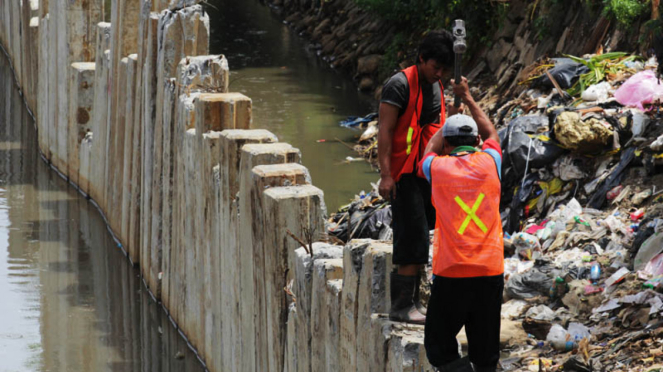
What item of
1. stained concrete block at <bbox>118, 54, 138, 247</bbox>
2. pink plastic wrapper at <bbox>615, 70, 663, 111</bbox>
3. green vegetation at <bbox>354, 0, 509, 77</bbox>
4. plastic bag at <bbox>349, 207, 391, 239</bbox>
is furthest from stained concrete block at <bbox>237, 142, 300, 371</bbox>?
green vegetation at <bbox>354, 0, 509, 77</bbox>

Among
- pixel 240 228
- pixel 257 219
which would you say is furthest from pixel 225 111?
pixel 257 219

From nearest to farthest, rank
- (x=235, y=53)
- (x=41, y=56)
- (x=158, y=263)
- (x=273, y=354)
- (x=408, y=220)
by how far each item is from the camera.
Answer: (x=408, y=220)
(x=273, y=354)
(x=158, y=263)
(x=41, y=56)
(x=235, y=53)

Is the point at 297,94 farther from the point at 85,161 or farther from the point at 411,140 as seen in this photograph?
the point at 411,140

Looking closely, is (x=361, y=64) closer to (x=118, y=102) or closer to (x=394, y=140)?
(x=118, y=102)

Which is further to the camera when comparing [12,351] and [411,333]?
[12,351]

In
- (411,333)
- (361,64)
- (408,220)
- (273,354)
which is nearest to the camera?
(411,333)

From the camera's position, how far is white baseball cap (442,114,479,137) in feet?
16.5

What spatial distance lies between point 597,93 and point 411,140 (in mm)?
5811

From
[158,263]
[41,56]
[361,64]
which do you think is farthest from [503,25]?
[158,263]

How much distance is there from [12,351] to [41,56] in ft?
24.2

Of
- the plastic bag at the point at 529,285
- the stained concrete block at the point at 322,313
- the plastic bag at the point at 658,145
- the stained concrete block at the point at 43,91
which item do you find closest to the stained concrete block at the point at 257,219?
the stained concrete block at the point at 322,313

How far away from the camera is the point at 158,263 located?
9.47 meters

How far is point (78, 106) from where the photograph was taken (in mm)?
12758

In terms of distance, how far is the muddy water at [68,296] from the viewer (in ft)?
28.3
